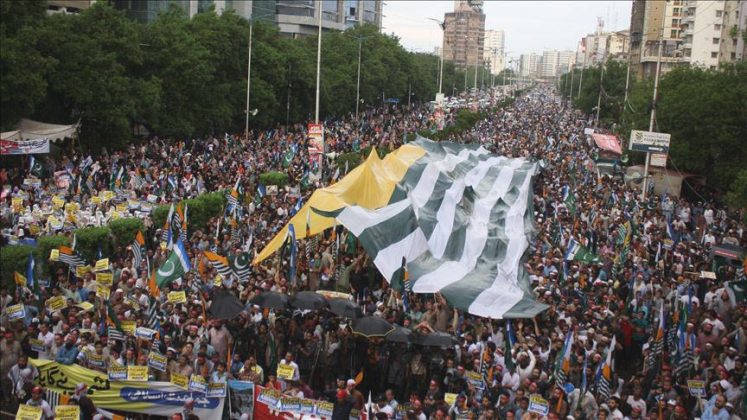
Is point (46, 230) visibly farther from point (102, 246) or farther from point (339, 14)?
point (339, 14)

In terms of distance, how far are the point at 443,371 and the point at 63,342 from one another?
5.61m

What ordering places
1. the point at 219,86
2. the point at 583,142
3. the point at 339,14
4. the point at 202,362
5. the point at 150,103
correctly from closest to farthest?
the point at 202,362
the point at 150,103
the point at 219,86
the point at 583,142
the point at 339,14

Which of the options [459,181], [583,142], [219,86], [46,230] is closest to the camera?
[46,230]

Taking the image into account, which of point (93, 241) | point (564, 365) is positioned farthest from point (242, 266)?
point (93, 241)

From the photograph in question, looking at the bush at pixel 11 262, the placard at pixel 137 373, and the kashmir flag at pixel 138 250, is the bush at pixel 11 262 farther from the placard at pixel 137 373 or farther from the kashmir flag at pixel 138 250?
the placard at pixel 137 373

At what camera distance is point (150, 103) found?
39.4 meters

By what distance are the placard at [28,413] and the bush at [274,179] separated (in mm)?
21315

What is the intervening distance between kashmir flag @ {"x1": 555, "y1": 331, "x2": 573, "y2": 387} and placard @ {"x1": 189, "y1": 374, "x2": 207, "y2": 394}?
16.3 feet

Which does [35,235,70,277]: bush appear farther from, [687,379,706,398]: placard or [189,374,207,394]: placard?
[687,379,706,398]: placard

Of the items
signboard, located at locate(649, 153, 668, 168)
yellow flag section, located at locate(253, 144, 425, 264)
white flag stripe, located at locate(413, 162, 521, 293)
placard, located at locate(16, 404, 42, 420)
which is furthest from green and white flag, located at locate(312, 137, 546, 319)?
signboard, located at locate(649, 153, 668, 168)

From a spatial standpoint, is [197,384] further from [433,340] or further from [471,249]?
[471,249]

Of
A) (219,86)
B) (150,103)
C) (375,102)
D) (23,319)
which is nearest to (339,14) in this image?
(375,102)

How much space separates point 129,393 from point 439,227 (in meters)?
10.1

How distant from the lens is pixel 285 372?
12336mm
